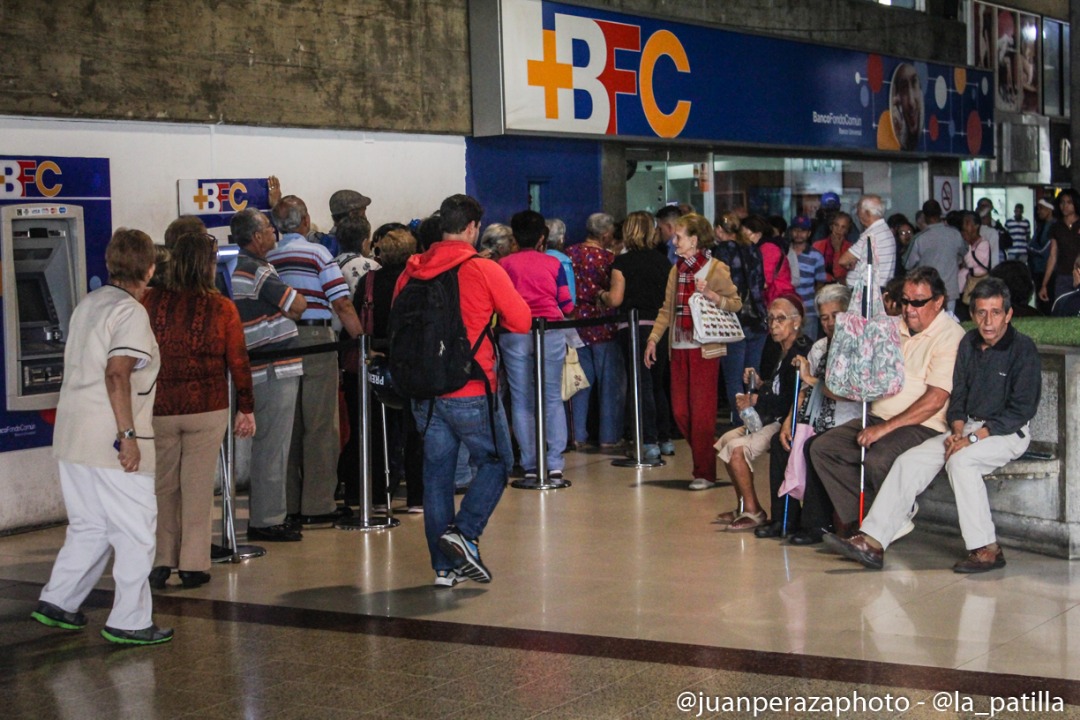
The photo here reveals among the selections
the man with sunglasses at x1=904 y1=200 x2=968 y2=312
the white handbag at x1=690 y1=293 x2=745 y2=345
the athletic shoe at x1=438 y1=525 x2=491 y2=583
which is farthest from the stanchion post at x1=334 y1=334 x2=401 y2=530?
the man with sunglasses at x1=904 y1=200 x2=968 y2=312

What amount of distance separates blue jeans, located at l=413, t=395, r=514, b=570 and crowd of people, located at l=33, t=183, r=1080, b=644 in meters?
0.01

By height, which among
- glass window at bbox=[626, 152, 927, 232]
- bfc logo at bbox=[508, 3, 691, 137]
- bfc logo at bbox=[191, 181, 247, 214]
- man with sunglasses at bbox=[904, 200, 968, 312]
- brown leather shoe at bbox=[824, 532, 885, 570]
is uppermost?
bfc logo at bbox=[508, 3, 691, 137]

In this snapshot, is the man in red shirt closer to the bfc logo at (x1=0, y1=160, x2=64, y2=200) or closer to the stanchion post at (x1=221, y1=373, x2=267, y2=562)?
the stanchion post at (x1=221, y1=373, x2=267, y2=562)

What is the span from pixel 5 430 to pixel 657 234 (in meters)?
4.91

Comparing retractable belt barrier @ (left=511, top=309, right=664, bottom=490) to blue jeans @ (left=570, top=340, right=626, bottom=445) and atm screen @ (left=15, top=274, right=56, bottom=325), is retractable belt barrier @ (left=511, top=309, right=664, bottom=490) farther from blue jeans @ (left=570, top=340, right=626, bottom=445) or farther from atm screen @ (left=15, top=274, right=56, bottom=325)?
atm screen @ (left=15, top=274, right=56, bottom=325)

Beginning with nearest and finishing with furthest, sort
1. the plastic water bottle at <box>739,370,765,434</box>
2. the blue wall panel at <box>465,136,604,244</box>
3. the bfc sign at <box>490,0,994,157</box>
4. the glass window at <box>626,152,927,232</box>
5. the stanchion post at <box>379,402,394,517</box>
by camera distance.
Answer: the plastic water bottle at <box>739,370,765,434</box> → the stanchion post at <box>379,402,394,517</box> → the bfc sign at <box>490,0,994,157</box> → the blue wall panel at <box>465,136,604,244</box> → the glass window at <box>626,152,927,232</box>

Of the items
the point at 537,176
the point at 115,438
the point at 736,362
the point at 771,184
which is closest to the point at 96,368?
the point at 115,438

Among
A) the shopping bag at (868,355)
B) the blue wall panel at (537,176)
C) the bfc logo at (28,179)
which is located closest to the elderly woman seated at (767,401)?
the shopping bag at (868,355)

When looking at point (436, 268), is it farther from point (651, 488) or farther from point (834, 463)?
point (651, 488)

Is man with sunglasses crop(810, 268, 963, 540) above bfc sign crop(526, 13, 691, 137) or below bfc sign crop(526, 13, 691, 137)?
below

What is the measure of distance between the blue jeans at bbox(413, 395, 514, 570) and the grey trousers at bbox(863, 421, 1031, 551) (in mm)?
1891

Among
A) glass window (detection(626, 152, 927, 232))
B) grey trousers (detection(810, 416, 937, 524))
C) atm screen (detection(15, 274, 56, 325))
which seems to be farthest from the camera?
glass window (detection(626, 152, 927, 232))

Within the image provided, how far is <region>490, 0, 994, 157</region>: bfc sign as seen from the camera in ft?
40.1

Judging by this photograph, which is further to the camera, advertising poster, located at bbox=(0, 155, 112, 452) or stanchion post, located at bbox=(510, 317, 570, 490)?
stanchion post, located at bbox=(510, 317, 570, 490)
